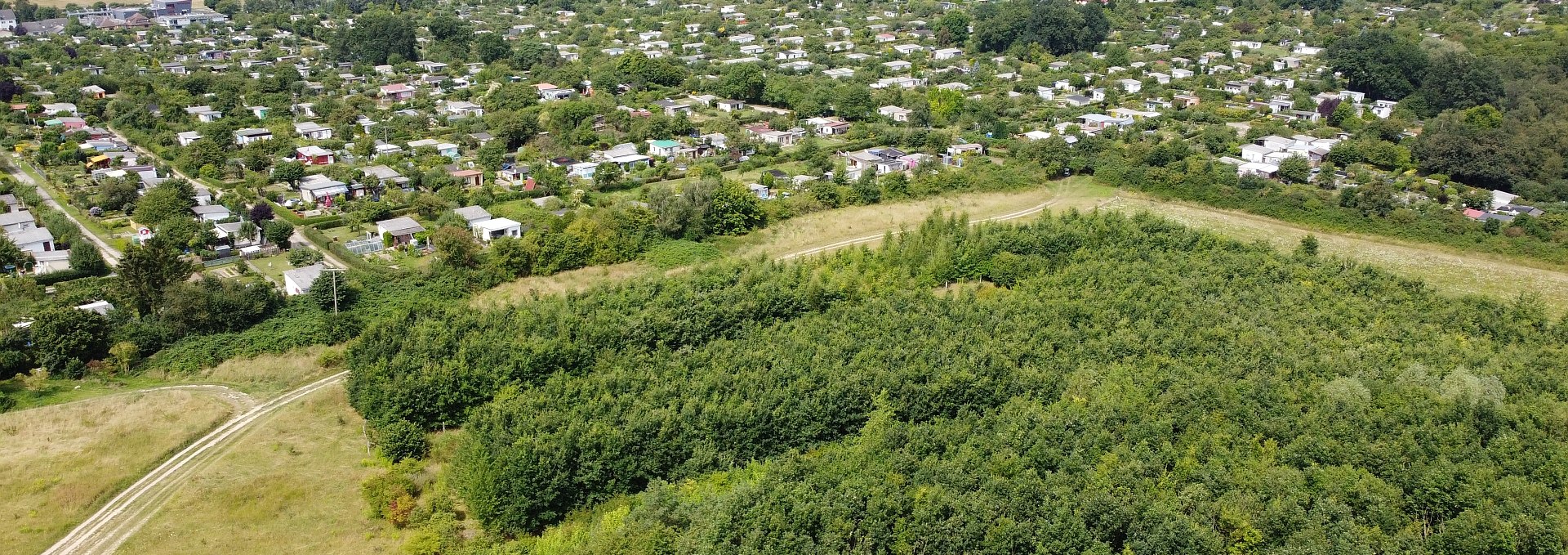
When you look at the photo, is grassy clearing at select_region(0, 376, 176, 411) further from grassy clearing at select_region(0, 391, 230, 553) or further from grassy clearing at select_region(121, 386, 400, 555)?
grassy clearing at select_region(121, 386, 400, 555)

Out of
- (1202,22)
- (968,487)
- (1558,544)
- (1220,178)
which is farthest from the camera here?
(1202,22)

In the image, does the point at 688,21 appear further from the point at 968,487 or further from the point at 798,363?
the point at 968,487

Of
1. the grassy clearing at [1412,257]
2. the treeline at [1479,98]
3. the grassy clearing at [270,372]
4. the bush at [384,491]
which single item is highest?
the treeline at [1479,98]

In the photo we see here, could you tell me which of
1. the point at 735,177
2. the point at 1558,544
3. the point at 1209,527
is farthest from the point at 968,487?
the point at 735,177

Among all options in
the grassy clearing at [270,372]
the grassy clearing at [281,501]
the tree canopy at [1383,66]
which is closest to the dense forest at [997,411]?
the grassy clearing at [281,501]

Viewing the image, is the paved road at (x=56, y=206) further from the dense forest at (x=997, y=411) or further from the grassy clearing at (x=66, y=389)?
the dense forest at (x=997, y=411)

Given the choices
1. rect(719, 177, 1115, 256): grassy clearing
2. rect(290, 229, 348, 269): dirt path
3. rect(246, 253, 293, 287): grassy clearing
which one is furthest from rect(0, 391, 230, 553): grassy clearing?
rect(719, 177, 1115, 256): grassy clearing
